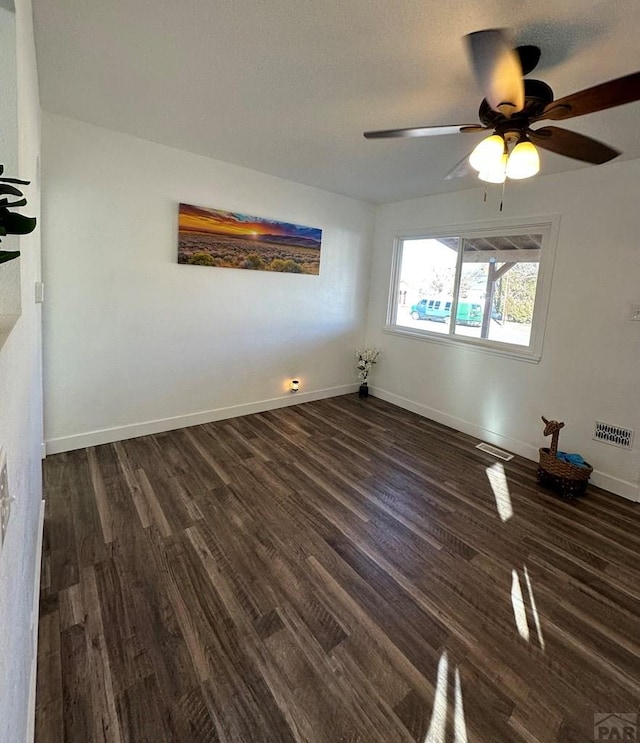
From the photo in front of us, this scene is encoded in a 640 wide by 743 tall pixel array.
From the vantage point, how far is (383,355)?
4840 mm

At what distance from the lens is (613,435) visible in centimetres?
291

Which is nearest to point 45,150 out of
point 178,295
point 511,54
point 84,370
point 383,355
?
point 178,295

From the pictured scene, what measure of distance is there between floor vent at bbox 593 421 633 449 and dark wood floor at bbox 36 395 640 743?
423 mm

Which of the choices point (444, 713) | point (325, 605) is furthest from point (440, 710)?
point (325, 605)

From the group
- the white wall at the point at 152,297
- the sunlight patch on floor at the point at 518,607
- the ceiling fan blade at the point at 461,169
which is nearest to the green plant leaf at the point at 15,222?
the ceiling fan blade at the point at 461,169

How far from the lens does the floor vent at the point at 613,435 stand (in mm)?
2834

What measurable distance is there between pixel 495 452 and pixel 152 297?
339 cm

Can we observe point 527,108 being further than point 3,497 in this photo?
Yes

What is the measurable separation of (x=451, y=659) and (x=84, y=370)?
121 inches

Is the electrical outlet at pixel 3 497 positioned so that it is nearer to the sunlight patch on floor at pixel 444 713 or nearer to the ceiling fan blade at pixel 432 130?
the sunlight patch on floor at pixel 444 713

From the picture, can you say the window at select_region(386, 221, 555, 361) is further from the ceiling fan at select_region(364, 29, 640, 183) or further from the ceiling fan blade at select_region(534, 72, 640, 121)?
the ceiling fan blade at select_region(534, 72, 640, 121)

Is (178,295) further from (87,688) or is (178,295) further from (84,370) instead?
(87,688)

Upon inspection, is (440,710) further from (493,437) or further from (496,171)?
(493,437)

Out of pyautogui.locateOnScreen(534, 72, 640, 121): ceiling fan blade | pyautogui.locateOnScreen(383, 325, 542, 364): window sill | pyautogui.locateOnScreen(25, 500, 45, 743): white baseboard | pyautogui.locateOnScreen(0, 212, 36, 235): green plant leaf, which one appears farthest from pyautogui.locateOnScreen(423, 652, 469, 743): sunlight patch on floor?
pyautogui.locateOnScreen(383, 325, 542, 364): window sill
